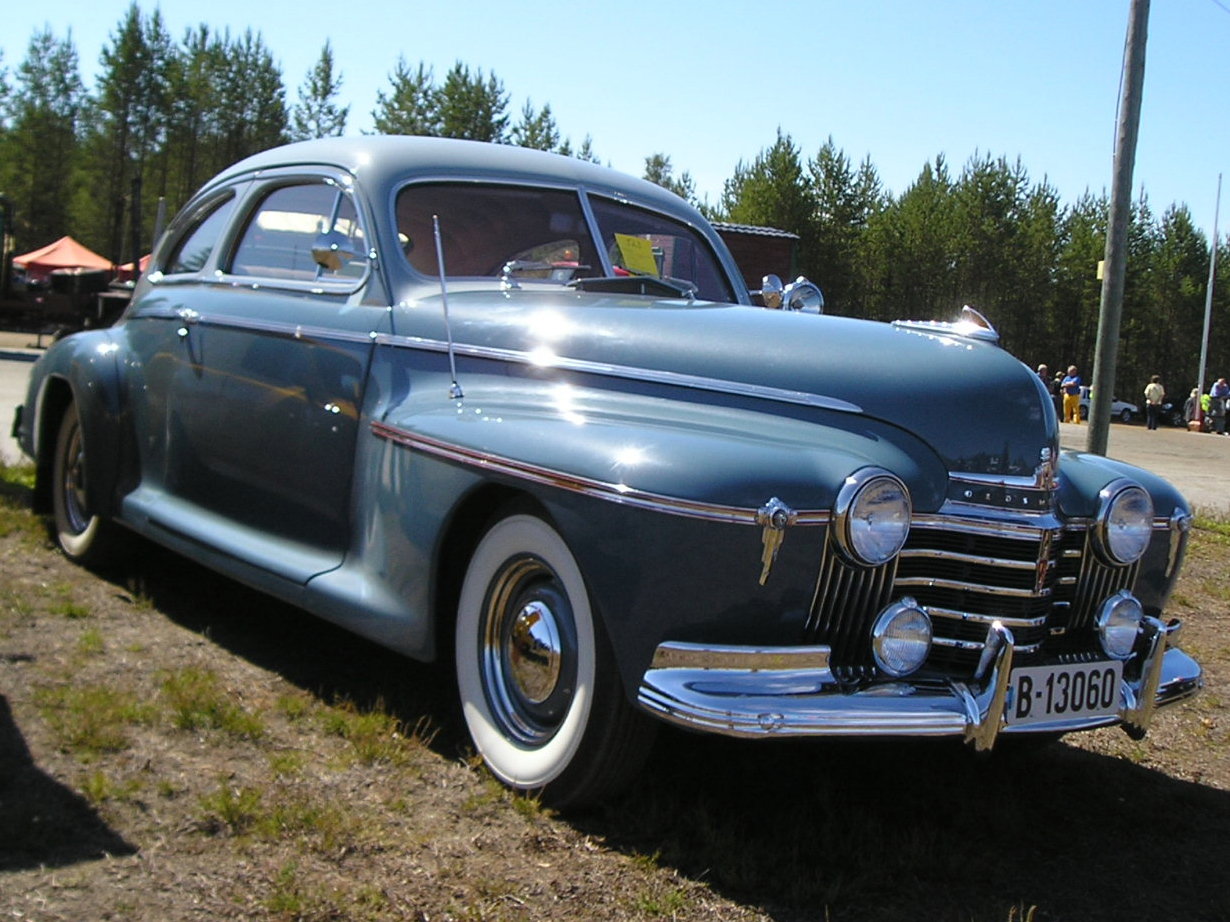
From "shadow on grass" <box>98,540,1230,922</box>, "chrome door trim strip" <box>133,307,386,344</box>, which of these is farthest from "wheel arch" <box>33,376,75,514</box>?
"shadow on grass" <box>98,540,1230,922</box>

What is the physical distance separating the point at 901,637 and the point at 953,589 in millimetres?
214

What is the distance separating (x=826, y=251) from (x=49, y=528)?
48805 millimetres

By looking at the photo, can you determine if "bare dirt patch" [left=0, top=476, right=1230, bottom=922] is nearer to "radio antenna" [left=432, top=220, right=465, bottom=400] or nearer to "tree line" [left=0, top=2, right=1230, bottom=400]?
"radio antenna" [left=432, top=220, right=465, bottom=400]

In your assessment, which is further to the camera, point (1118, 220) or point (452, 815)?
point (1118, 220)

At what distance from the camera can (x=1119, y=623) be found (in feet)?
10.6

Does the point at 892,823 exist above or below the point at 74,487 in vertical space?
below

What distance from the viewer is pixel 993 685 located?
2.82m

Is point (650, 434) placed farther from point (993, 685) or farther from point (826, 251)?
point (826, 251)

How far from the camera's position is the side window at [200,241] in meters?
4.96

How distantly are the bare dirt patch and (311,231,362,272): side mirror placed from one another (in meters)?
1.32

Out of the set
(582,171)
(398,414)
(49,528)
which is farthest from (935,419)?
(49,528)

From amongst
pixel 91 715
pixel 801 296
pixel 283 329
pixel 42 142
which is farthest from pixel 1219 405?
pixel 42 142

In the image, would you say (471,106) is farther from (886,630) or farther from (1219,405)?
(886,630)

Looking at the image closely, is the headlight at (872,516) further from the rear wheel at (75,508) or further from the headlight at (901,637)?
the rear wheel at (75,508)
